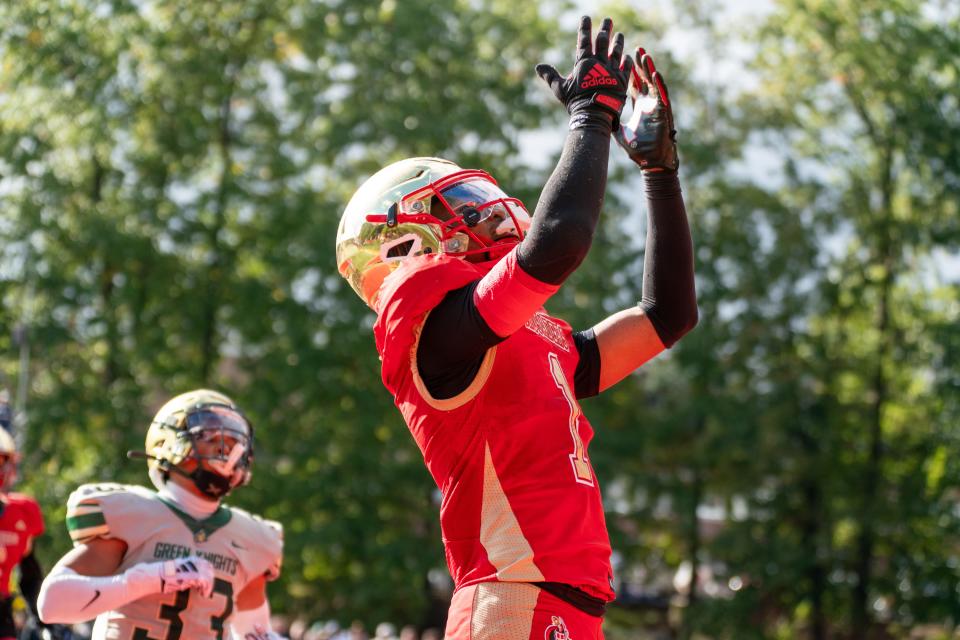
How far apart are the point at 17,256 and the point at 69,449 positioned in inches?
132

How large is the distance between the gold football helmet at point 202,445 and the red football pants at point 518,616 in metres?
2.77

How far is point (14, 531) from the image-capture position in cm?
764

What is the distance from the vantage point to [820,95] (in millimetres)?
24484

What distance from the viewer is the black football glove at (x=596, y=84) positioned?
3.20 meters

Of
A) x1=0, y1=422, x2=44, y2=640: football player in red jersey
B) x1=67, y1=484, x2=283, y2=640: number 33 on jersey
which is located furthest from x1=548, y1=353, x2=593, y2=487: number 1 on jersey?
x1=0, y1=422, x2=44, y2=640: football player in red jersey

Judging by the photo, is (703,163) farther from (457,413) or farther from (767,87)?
(457,413)

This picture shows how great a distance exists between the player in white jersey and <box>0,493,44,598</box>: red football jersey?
7.24 feet

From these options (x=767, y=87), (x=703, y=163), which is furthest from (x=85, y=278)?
(x=767, y=87)

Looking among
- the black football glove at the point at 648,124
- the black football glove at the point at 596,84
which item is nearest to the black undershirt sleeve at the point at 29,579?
the black football glove at the point at 648,124

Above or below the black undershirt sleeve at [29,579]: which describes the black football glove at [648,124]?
above

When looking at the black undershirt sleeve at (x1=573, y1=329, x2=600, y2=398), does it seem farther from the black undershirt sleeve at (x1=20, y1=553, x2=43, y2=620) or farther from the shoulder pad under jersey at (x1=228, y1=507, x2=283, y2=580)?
the black undershirt sleeve at (x1=20, y1=553, x2=43, y2=620)

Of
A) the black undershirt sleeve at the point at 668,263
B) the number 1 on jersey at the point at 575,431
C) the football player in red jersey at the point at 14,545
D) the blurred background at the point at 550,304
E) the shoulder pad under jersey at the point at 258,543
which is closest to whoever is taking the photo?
the number 1 on jersey at the point at 575,431

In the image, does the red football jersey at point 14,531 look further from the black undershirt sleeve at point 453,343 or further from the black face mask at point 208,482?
the black undershirt sleeve at point 453,343

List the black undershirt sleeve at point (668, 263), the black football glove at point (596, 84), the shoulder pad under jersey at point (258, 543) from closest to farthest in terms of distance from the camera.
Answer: the black football glove at point (596, 84) → the black undershirt sleeve at point (668, 263) → the shoulder pad under jersey at point (258, 543)
